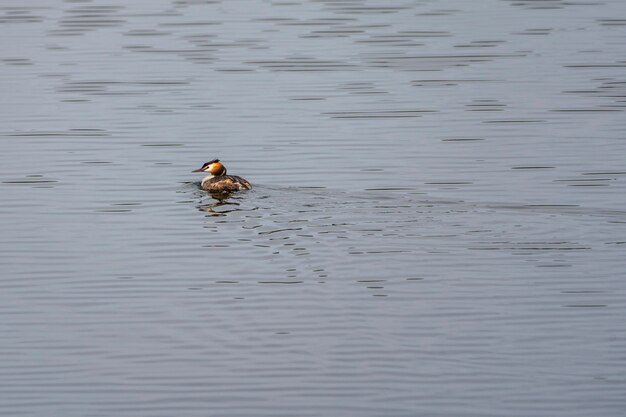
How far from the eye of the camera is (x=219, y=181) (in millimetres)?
21938

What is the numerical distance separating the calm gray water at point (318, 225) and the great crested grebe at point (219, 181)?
28 centimetres

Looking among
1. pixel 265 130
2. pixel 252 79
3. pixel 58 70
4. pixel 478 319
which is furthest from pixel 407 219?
pixel 58 70

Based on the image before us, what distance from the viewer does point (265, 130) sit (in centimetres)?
2616

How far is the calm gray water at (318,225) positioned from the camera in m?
13.5

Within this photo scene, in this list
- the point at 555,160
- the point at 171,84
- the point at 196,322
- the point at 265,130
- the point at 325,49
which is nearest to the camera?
the point at 196,322

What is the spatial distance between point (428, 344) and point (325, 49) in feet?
67.1

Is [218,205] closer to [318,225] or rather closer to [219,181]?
[219,181]

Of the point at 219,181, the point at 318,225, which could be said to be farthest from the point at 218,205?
the point at 318,225

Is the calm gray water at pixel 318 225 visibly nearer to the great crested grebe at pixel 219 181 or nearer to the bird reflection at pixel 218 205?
the bird reflection at pixel 218 205

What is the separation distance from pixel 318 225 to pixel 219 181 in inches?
131

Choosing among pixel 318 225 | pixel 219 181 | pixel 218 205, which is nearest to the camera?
pixel 318 225

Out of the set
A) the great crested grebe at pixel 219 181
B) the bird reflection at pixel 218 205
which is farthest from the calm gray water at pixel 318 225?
the great crested grebe at pixel 219 181

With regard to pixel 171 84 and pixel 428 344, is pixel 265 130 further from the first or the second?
pixel 428 344

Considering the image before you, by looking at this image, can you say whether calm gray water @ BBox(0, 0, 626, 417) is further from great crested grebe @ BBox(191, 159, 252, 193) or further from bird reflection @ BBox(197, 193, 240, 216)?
great crested grebe @ BBox(191, 159, 252, 193)
